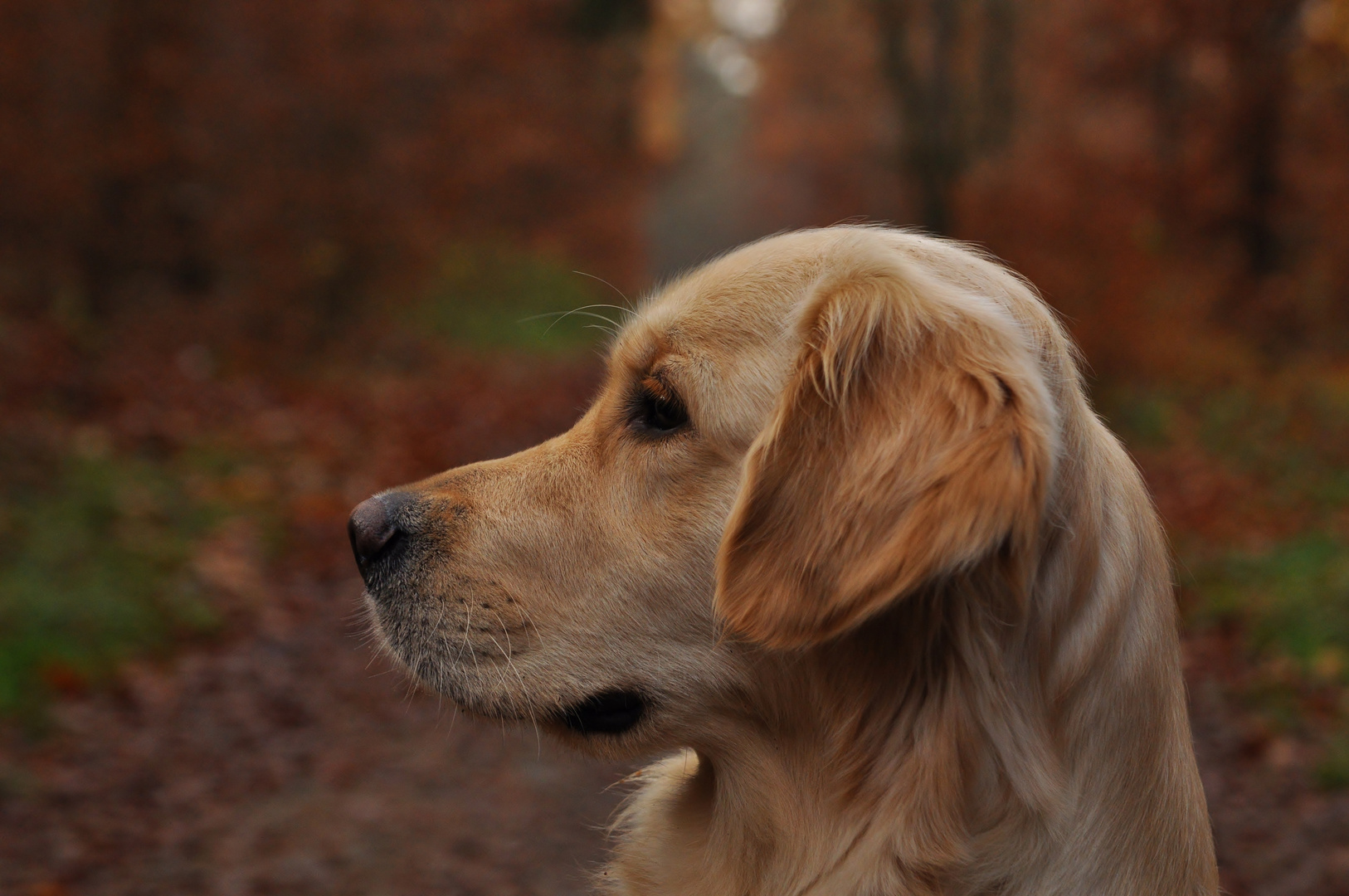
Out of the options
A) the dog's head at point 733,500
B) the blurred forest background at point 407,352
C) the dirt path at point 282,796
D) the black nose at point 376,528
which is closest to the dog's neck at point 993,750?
the dog's head at point 733,500

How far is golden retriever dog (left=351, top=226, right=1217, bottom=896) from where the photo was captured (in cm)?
187

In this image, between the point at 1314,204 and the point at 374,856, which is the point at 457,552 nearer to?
the point at 374,856

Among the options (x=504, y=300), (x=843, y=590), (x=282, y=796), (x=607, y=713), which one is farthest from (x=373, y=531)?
(x=504, y=300)

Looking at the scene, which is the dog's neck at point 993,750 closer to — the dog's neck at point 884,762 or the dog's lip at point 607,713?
the dog's neck at point 884,762

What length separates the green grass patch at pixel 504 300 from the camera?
1725 cm

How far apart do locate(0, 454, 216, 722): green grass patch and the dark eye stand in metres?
3.95

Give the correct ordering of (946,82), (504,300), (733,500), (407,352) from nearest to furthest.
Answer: (733,500) < (946,82) < (407,352) < (504,300)

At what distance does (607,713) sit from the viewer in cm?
230

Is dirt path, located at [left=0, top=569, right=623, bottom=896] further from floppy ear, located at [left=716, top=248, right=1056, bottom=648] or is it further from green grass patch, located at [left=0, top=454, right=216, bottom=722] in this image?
floppy ear, located at [left=716, top=248, right=1056, bottom=648]

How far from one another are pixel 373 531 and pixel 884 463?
1.11m

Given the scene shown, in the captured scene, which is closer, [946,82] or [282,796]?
[282,796]

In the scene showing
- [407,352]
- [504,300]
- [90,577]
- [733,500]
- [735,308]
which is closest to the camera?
[733,500]

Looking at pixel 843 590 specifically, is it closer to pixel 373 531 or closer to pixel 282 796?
pixel 373 531

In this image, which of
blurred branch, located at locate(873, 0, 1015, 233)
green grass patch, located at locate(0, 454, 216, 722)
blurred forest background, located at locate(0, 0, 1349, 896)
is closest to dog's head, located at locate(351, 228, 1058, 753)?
blurred forest background, located at locate(0, 0, 1349, 896)
